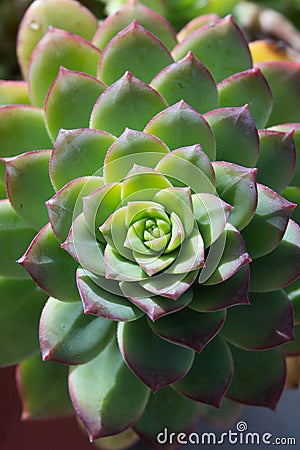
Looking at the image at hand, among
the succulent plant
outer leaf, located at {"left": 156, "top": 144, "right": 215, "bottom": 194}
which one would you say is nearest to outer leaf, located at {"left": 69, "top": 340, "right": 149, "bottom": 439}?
the succulent plant

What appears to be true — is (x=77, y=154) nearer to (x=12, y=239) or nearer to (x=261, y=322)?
(x=12, y=239)

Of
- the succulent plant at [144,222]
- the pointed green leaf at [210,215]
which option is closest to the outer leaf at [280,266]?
the succulent plant at [144,222]

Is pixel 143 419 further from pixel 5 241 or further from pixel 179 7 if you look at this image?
pixel 179 7

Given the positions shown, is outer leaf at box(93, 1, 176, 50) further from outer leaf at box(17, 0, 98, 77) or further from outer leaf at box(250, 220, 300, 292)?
outer leaf at box(250, 220, 300, 292)

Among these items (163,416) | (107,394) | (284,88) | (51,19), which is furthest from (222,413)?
(51,19)

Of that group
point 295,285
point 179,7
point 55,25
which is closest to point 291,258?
point 295,285
